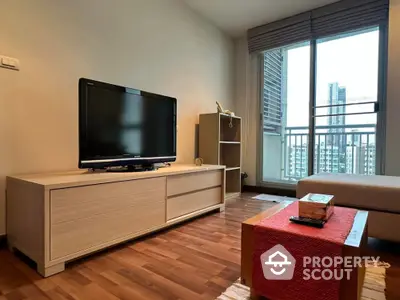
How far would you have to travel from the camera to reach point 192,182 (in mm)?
2449

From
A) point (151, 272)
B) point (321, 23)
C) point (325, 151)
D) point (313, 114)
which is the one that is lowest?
point (151, 272)

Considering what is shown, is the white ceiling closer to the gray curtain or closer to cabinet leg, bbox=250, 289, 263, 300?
the gray curtain

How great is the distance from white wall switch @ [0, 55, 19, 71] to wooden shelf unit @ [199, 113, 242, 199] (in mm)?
2056

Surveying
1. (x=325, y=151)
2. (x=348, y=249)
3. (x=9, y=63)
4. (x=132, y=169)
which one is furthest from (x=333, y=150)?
(x=9, y=63)

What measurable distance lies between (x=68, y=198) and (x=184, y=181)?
1.07m

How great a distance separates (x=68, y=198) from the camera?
4.87 feet

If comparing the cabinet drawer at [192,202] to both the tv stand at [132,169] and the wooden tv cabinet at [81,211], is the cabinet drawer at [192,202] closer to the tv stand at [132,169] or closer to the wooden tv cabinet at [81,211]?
the wooden tv cabinet at [81,211]

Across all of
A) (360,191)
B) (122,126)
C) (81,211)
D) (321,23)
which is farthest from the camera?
(321,23)

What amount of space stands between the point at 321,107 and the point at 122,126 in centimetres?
281

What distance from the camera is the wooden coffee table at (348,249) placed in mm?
962

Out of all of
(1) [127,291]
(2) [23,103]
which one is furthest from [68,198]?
(2) [23,103]

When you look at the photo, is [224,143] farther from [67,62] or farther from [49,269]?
[49,269]

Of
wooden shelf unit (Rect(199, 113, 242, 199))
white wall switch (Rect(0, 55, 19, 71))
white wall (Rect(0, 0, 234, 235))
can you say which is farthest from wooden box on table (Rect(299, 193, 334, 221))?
white wall switch (Rect(0, 55, 19, 71))

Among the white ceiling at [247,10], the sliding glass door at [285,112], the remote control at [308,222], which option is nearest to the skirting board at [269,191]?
the sliding glass door at [285,112]
